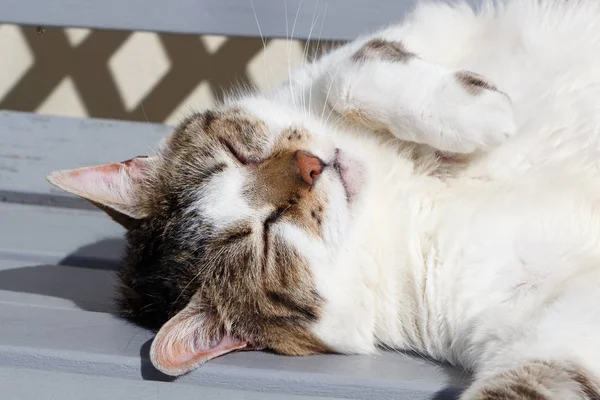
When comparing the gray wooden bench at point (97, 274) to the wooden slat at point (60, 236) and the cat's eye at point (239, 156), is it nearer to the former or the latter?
the wooden slat at point (60, 236)

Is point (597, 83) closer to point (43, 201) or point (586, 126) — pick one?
point (586, 126)

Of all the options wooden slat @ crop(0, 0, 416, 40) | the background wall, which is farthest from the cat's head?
the background wall

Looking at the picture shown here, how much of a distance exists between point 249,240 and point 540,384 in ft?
2.08

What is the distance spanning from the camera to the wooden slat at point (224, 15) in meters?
2.02

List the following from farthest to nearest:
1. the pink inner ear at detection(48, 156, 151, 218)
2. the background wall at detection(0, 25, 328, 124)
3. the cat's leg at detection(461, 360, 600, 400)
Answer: the background wall at detection(0, 25, 328, 124), the pink inner ear at detection(48, 156, 151, 218), the cat's leg at detection(461, 360, 600, 400)

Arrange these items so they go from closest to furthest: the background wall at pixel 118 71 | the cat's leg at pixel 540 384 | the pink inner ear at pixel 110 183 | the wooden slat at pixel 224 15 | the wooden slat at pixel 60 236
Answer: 1. the cat's leg at pixel 540 384
2. the pink inner ear at pixel 110 183
3. the wooden slat at pixel 60 236
4. the wooden slat at pixel 224 15
5. the background wall at pixel 118 71

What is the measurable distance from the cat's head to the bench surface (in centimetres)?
6

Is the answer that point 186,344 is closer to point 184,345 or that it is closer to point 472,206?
point 184,345

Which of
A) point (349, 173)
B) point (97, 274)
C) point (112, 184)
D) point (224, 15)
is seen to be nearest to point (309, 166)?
point (349, 173)

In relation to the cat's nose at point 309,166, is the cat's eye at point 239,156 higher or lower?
higher

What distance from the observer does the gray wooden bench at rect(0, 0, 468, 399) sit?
Result: 122 centimetres

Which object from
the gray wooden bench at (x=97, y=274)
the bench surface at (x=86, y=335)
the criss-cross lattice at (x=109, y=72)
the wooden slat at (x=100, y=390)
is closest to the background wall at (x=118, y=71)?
the criss-cross lattice at (x=109, y=72)

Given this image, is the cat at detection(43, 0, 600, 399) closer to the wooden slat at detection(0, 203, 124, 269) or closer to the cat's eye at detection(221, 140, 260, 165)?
the cat's eye at detection(221, 140, 260, 165)

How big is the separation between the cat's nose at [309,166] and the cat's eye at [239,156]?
0.12 meters
